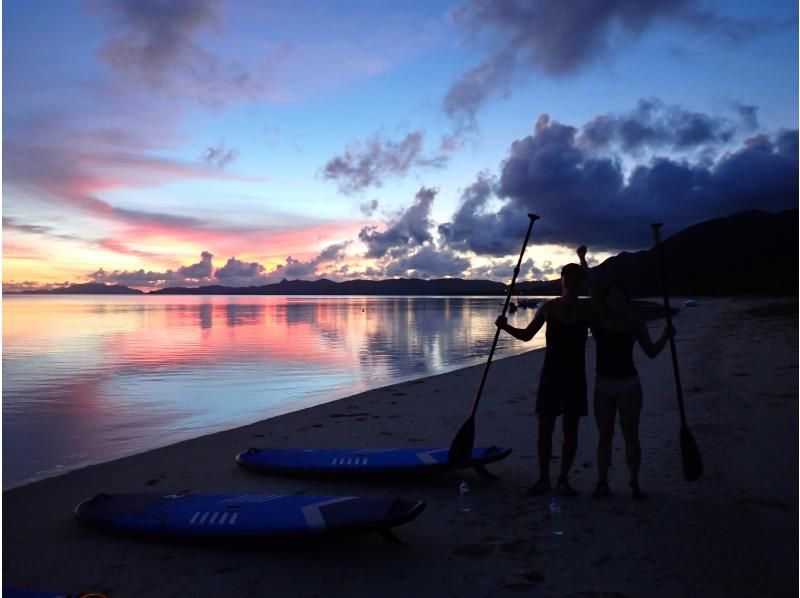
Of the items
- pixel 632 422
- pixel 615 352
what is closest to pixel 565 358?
pixel 615 352

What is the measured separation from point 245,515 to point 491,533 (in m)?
2.11

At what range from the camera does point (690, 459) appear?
5.57 meters

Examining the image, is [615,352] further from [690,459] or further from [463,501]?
[463,501]

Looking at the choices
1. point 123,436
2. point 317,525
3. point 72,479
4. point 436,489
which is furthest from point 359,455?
point 123,436

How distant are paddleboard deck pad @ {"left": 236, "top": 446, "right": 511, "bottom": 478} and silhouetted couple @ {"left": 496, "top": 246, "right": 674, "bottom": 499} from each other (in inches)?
42.6

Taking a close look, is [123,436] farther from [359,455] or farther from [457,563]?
[457,563]

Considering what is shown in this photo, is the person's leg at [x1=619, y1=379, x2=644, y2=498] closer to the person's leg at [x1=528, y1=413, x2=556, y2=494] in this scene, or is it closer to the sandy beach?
the sandy beach

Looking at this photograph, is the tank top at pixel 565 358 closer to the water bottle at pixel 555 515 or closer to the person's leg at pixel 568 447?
the person's leg at pixel 568 447

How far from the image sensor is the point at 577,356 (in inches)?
209

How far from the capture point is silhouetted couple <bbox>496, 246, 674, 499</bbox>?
520 cm

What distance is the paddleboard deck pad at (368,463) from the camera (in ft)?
20.7

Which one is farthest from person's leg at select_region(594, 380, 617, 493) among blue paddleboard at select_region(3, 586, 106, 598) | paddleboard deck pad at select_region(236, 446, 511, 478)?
blue paddleboard at select_region(3, 586, 106, 598)

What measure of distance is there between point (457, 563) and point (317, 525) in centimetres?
113

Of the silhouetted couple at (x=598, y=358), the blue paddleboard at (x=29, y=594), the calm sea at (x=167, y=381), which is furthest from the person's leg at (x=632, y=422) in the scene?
the calm sea at (x=167, y=381)
